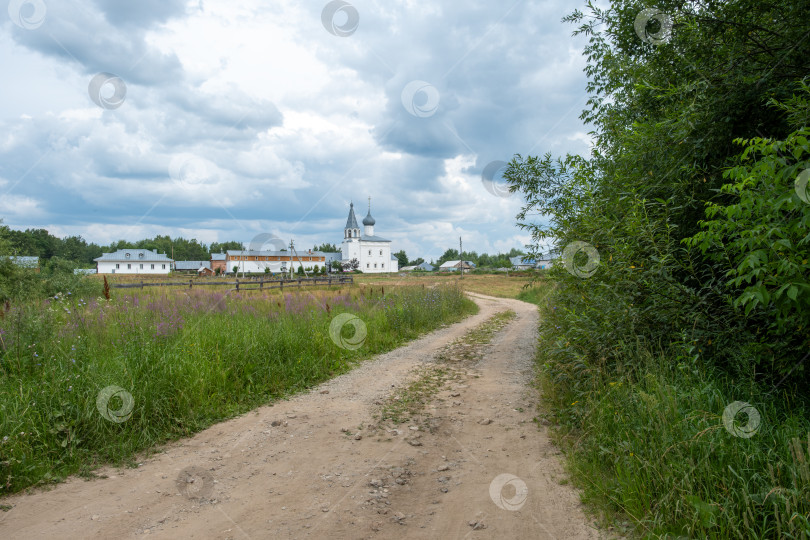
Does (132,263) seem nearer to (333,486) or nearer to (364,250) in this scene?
(364,250)

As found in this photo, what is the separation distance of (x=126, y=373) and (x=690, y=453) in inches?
232

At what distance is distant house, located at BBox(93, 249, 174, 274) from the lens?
285ft

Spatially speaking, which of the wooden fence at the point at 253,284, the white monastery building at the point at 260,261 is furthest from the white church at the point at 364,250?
the wooden fence at the point at 253,284

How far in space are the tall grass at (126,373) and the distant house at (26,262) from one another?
8.92 metres

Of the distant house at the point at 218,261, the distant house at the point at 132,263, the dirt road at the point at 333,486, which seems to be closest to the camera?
the dirt road at the point at 333,486

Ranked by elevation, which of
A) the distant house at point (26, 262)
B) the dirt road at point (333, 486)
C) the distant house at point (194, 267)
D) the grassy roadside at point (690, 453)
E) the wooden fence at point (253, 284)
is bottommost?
the dirt road at point (333, 486)

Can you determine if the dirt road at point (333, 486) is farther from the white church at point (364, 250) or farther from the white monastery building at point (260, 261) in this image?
the white church at point (364, 250)

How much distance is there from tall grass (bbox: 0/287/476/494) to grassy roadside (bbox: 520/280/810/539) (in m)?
4.58

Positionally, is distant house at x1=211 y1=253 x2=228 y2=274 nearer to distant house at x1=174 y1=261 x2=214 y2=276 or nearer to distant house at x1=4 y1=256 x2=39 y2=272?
distant house at x1=174 y1=261 x2=214 y2=276

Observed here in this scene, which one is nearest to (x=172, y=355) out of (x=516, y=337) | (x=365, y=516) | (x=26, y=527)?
(x=26, y=527)

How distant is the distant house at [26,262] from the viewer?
48.1ft

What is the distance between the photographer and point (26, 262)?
15.6 m

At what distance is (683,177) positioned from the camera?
5027mm

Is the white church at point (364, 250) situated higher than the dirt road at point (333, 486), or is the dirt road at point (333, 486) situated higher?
the white church at point (364, 250)
